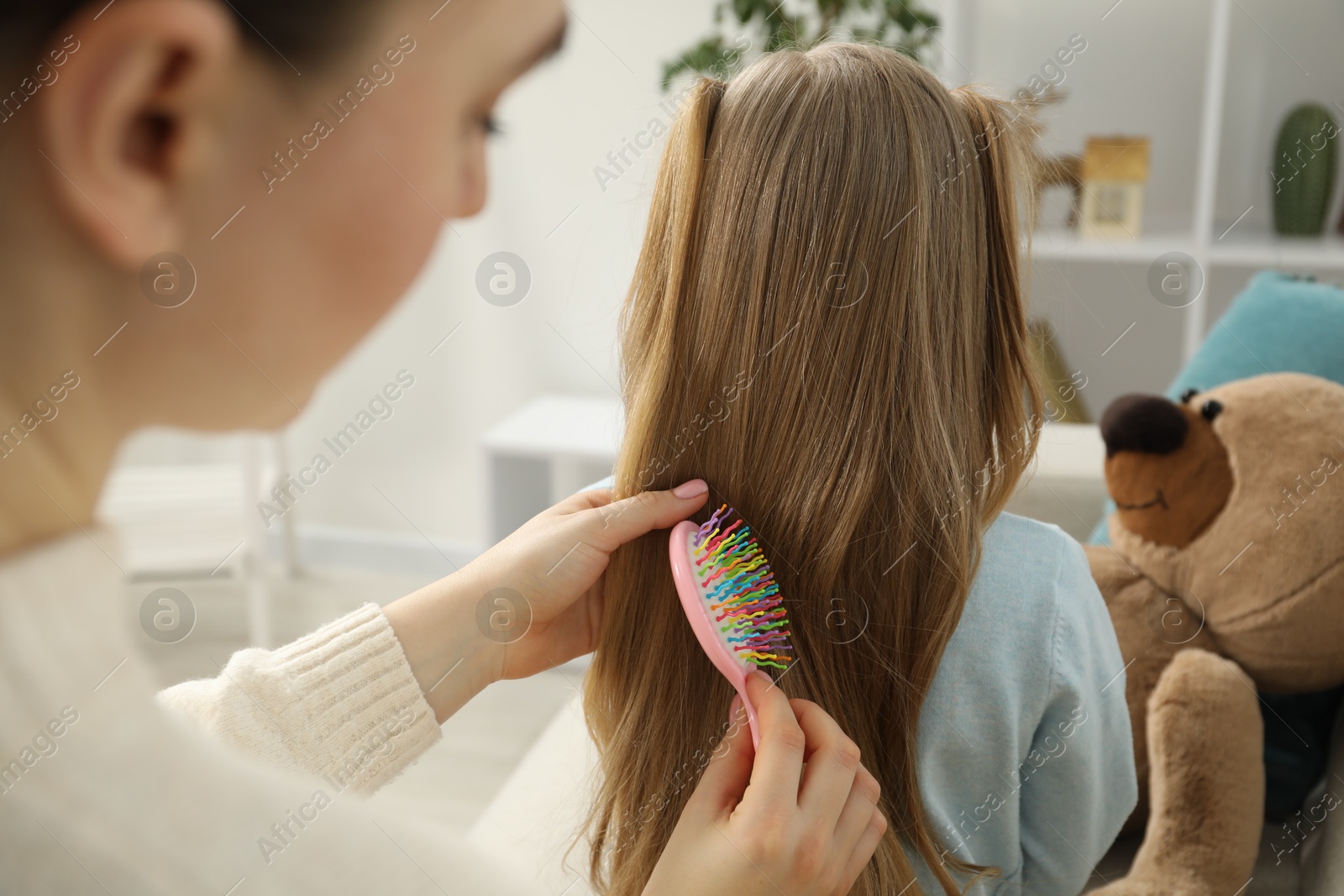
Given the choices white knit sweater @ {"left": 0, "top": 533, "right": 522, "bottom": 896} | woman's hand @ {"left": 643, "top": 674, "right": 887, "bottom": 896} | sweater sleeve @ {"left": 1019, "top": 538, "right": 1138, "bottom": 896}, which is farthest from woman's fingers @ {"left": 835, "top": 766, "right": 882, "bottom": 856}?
white knit sweater @ {"left": 0, "top": 533, "right": 522, "bottom": 896}

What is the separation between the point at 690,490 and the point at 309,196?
505 mm

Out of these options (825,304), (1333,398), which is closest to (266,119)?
(825,304)

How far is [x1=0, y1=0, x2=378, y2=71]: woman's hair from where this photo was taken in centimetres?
17

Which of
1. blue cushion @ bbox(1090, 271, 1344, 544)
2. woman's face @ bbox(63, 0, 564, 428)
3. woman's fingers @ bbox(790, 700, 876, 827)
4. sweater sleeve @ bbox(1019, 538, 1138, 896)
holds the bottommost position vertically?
sweater sleeve @ bbox(1019, 538, 1138, 896)

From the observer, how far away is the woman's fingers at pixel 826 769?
55 cm

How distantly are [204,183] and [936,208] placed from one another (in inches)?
22.7

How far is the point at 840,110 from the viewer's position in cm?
66

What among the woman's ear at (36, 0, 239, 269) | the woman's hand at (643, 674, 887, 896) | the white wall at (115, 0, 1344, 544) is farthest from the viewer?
the white wall at (115, 0, 1344, 544)

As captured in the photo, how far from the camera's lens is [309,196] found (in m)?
0.21

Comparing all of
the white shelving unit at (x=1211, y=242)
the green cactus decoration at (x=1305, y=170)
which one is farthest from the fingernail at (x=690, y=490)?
→ the green cactus decoration at (x=1305, y=170)

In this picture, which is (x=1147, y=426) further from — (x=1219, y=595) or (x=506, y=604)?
(x=506, y=604)

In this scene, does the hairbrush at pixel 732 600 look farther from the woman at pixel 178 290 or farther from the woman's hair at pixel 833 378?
the woman at pixel 178 290

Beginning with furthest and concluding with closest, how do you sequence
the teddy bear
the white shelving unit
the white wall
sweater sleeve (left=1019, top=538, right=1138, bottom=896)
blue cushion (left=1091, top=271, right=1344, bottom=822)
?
the white wall
the white shelving unit
blue cushion (left=1091, top=271, right=1344, bottom=822)
the teddy bear
sweater sleeve (left=1019, top=538, right=1138, bottom=896)

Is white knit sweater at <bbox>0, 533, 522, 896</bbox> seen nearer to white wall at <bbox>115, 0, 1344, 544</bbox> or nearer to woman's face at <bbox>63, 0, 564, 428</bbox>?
woman's face at <bbox>63, 0, 564, 428</bbox>
